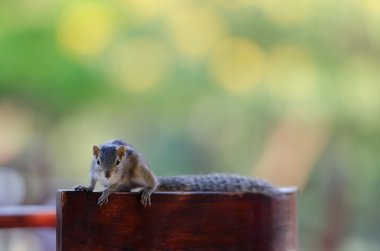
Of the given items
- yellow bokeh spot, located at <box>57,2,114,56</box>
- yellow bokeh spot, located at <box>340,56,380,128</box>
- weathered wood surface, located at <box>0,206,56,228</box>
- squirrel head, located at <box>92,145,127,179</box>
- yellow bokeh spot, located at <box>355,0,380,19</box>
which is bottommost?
weathered wood surface, located at <box>0,206,56,228</box>

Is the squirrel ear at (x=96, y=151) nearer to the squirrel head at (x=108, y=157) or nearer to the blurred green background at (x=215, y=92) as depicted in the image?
the squirrel head at (x=108, y=157)

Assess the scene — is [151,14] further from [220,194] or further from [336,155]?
[220,194]

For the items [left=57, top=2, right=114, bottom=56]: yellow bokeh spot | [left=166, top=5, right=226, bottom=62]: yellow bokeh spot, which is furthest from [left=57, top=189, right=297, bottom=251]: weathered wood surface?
[left=166, top=5, right=226, bottom=62]: yellow bokeh spot

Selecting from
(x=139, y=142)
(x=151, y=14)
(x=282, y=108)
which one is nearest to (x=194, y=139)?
(x=139, y=142)

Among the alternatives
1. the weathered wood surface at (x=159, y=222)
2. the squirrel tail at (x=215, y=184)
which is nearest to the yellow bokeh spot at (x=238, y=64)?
the squirrel tail at (x=215, y=184)

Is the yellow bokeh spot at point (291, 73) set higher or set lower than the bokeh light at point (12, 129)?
higher

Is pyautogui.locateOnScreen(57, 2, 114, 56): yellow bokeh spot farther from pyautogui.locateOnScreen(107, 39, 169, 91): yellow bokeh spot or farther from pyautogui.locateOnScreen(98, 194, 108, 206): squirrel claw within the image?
pyautogui.locateOnScreen(98, 194, 108, 206): squirrel claw
